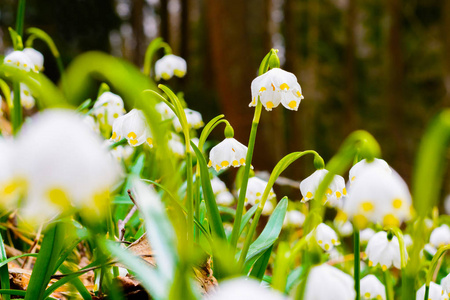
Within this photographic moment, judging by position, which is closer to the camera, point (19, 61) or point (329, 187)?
point (329, 187)

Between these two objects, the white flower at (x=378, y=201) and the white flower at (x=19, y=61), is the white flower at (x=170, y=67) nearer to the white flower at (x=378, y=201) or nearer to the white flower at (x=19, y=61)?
the white flower at (x=19, y=61)

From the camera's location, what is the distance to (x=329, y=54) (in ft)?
34.1

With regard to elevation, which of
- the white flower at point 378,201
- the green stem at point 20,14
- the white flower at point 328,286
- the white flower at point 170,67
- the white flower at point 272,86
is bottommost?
the white flower at point 328,286

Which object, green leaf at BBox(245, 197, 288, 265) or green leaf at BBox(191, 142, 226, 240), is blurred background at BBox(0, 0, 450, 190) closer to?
green leaf at BBox(245, 197, 288, 265)

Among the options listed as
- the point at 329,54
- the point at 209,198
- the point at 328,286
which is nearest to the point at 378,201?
the point at 328,286

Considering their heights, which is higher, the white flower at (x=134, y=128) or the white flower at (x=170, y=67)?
the white flower at (x=170, y=67)

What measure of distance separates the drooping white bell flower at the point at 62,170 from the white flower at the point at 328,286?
27 centimetres

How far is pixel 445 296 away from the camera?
3.60 feet

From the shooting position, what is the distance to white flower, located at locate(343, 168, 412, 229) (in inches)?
21.5

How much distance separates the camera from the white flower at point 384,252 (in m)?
1.11

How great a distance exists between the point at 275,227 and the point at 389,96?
761 centimetres

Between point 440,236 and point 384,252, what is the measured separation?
0.60 metres

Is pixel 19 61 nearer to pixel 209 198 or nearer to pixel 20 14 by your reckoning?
pixel 20 14

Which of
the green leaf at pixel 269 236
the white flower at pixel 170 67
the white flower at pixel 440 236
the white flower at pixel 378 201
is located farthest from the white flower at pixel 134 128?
the white flower at pixel 440 236
